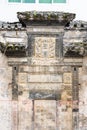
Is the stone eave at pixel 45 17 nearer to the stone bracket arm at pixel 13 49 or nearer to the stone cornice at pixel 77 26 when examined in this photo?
the stone cornice at pixel 77 26

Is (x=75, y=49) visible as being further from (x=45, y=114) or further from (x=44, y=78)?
(x=45, y=114)

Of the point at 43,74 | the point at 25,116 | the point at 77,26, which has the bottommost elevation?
the point at 25,116

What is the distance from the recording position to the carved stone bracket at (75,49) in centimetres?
1397

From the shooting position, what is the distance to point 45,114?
14086 mm

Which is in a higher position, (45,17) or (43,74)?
(45,17)

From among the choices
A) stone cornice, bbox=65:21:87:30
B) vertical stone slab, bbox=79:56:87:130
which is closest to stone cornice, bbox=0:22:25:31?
stone cornice, bbox=65:21:87:30

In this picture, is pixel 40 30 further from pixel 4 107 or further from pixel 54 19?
A: pixel 4 107

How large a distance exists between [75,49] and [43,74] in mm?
1189

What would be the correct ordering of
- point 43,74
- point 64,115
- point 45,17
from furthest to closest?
point 43,74 → point 64,115 → point 45,17

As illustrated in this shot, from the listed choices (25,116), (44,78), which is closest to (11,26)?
(44,78)

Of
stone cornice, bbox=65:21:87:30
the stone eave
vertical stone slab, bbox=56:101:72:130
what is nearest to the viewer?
the stone eave

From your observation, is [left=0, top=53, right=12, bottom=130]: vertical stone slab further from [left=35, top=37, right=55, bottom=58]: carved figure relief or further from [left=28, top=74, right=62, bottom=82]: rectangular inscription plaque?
[left=35, top=37, right=55, bottom=58]: carved figure relief

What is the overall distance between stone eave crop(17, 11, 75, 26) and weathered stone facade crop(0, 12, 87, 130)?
0.03 m

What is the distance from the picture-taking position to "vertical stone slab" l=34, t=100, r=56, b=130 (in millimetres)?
14047
